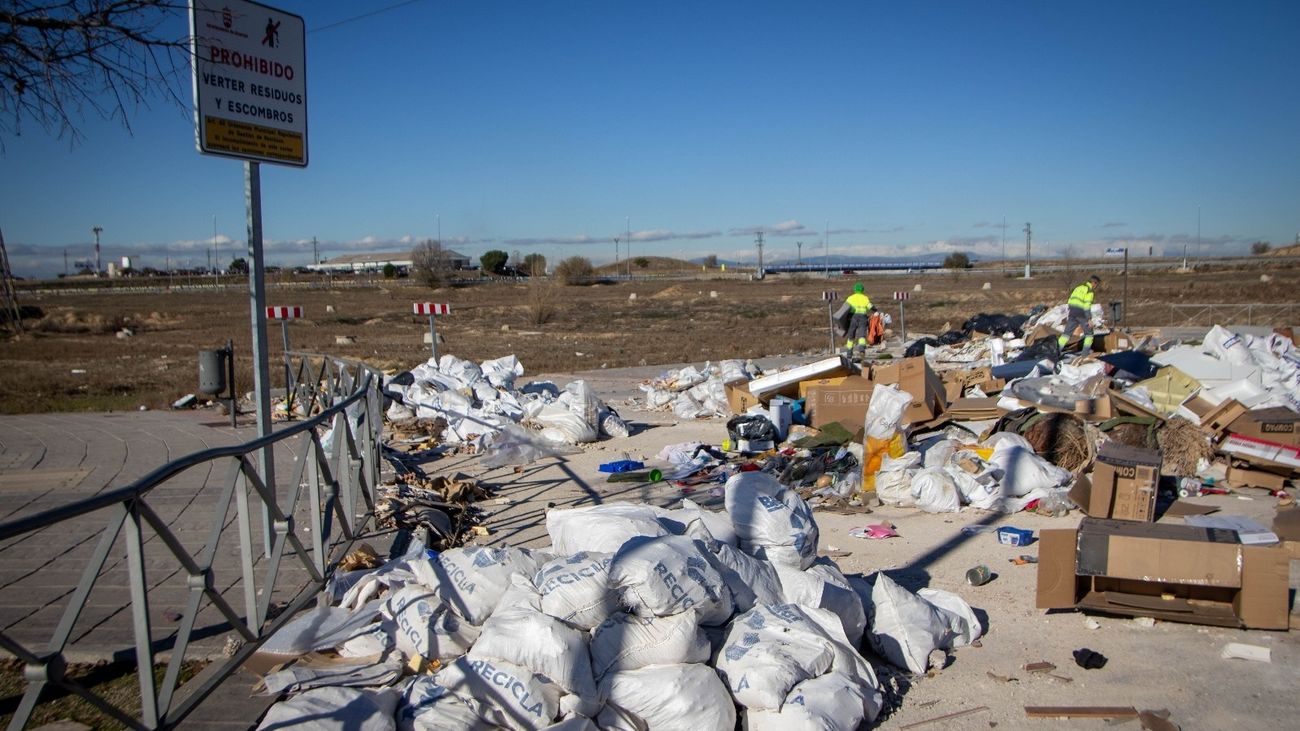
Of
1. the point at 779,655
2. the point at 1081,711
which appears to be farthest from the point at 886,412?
the point at 779,655

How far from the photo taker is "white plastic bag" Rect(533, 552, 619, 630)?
3598 millimetres

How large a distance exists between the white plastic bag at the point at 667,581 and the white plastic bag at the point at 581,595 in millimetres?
52

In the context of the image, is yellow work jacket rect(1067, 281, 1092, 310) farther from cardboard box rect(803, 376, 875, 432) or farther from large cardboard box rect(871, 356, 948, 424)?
cardboard box rect(803, 376, 875, 432)

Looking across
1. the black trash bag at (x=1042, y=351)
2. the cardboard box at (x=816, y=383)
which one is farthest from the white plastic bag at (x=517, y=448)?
the black trash bag at (x=1042, y=351)

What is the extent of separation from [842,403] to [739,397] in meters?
1.90

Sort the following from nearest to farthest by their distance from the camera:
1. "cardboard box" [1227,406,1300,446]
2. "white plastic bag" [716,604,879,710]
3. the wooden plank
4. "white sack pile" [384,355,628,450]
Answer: "white plastic bag" [716,604,879,710], the wooden plank, "cardboard box" [1227,406,1300,446], "white sack pile" [384,355,628,450]

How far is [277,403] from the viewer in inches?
504

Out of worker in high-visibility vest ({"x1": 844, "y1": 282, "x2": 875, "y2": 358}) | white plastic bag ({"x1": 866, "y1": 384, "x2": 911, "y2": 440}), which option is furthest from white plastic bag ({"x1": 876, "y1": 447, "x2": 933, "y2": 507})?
worker in high-visibility vest ({"x1": 844, "y1": 282, "x2": 875, "y2": 358})

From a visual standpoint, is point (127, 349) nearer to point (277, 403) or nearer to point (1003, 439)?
point (277, 403)

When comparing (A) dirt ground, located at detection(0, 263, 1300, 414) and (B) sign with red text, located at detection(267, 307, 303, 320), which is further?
(A) dirt ground, located at detection(0, 263, 1300, 414)

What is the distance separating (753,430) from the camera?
936 cm

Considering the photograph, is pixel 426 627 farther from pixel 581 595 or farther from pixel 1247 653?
pixel 1247 653

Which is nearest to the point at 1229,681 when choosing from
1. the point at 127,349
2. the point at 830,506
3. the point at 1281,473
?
the point at 830,506

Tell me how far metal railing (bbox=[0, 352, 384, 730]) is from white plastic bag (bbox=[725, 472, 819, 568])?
2.21 metres
